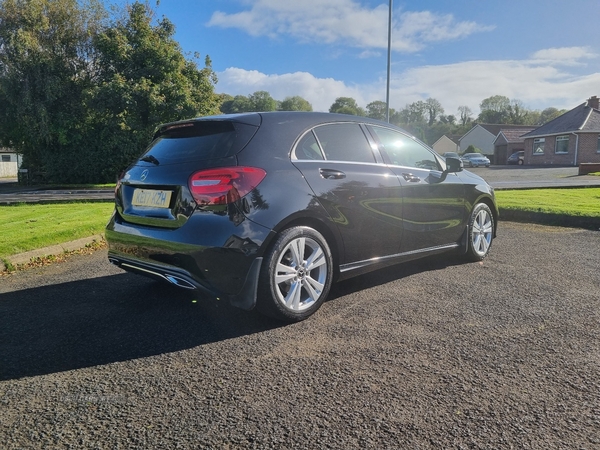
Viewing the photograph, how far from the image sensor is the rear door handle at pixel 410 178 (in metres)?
4.67

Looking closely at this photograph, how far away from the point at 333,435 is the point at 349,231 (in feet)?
6.97

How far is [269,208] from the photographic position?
346 cm

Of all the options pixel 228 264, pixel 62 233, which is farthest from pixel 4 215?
pixel 228 264

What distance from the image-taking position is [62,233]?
6785 mm

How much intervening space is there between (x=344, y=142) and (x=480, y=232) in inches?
97.0

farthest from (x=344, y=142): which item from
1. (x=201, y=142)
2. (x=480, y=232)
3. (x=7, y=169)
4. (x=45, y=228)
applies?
(x=7, y=169)

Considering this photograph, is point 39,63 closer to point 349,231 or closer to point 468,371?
point 349,231

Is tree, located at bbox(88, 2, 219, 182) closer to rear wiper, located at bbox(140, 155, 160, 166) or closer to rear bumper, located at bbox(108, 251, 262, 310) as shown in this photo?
rear wiper, located at bbox(140, 155, 160, 166)

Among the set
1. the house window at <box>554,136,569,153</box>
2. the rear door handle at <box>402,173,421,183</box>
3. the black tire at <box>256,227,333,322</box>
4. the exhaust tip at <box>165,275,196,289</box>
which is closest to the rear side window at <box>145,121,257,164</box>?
the black tire at <box>256,227,333,322</box>

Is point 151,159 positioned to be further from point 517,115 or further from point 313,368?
point 517,115

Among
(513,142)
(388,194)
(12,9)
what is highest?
(12,9)

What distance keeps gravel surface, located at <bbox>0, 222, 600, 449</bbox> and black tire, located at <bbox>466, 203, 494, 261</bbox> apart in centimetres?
91

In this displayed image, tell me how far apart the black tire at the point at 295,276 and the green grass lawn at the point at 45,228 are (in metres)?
3.80

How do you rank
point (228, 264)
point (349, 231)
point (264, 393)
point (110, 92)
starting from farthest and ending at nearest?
1. point (110, 92)
2. point (349, 231)
3. point (228, 264)
4. point (264, 393)
